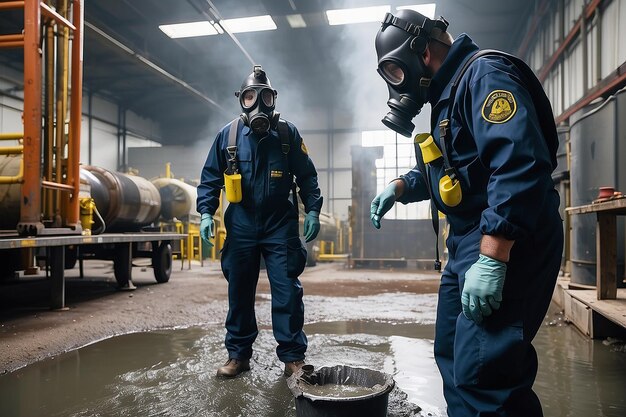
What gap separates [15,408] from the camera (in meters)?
2.17

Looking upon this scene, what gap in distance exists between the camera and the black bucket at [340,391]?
1.62m

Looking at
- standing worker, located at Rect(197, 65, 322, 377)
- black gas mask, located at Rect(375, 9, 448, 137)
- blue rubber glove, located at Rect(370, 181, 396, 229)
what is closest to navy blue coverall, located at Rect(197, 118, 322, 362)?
standing worker, located at Rect(197, 65, 322, 377)

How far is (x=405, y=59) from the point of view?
158cm

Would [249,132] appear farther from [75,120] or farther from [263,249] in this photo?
[75,120]

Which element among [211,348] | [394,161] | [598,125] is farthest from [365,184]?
[211,348]

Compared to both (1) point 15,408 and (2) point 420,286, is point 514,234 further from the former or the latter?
(2) point 420,286

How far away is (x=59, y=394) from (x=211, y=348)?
1084 mm

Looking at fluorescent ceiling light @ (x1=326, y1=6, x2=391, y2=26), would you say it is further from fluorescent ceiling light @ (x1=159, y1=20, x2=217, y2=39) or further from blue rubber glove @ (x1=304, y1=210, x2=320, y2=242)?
blue rubber glove @ (x1=304, y1=210, x2=320, y2=242)

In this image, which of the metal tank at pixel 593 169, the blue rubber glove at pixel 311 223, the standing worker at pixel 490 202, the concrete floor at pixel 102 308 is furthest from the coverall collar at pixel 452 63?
the metal tank at pixel 593 169

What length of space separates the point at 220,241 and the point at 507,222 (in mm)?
11712

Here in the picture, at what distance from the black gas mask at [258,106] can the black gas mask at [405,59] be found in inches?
44.7

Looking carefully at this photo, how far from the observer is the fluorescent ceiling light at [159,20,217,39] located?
40.2ft

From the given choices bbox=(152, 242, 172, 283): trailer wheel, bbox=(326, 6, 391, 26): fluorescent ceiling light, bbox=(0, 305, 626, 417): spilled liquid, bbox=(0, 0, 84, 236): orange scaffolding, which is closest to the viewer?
bbox=(0, 305, 626, 417): spilled liquid

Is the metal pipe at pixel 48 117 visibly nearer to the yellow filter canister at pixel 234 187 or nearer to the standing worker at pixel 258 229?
the standing worker at pixel 258 229
